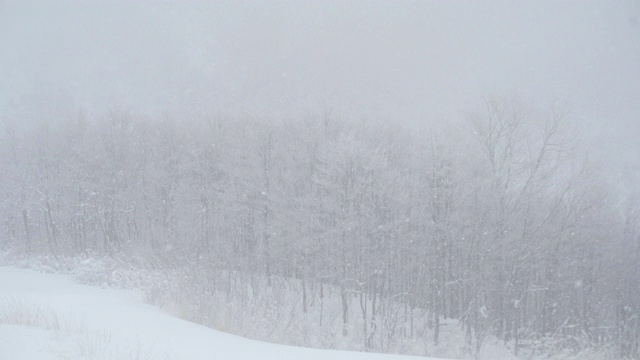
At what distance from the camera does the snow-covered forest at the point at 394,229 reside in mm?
22688

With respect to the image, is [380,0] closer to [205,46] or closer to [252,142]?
[205,46]

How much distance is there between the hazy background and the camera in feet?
243

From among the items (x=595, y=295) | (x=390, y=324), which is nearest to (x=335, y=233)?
(x=390, y=324)

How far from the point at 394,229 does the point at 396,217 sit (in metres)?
0.76

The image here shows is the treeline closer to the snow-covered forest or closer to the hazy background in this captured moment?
the snow-covered forest

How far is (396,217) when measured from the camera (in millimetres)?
25062

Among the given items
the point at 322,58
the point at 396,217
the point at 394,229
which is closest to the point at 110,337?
the point at 396,217

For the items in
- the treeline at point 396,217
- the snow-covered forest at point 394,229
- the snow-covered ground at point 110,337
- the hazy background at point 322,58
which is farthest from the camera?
the hazy background at point 322,58

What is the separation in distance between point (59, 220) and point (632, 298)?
127 feet

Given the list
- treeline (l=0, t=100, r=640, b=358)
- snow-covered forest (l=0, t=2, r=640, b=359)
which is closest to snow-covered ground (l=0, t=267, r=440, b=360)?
snow-covered forest (l=0, t=2, r=640, b=359)

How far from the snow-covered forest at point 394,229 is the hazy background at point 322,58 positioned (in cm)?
3692

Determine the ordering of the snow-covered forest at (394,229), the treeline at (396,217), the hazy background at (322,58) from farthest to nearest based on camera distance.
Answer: the hazy background at (322,58)
the treeline at (396,217)
the snow-covered forest at (394,229)

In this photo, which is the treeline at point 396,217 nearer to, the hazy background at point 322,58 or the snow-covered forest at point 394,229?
the snow-covered forest at point 394,229

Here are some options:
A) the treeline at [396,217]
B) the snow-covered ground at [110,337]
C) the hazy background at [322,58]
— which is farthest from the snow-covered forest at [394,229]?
the hazy background at [322,58]
